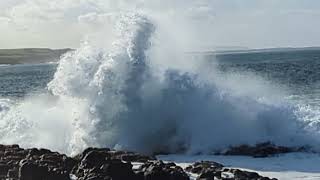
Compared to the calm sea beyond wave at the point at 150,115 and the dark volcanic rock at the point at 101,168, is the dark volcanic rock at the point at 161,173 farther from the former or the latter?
the calm sea beyond wave at the point at 150,115

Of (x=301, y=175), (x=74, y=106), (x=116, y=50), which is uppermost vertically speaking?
(x=116, y=50)

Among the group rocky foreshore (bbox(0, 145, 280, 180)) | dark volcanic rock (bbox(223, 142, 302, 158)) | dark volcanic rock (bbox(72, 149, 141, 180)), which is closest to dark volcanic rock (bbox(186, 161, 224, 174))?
rocky foreshore (bbox(0, 145, 280, 180))

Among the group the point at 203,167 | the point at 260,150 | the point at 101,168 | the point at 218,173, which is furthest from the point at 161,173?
the point at 260,150

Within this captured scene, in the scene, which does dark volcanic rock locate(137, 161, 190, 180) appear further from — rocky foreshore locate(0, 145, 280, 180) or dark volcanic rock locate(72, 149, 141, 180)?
dark volcanic rock locate(72, 149, 141, 180)

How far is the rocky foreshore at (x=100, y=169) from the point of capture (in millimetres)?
16250

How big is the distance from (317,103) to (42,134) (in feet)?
44.9

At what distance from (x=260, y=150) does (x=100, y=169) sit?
6.59 metres

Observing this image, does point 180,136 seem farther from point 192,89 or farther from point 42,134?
point 42,134

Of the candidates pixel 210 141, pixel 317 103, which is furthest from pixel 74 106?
pixel 317 103

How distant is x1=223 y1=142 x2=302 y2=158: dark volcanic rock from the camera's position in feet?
69.2

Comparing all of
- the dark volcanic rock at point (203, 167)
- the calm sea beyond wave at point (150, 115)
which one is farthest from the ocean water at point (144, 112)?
the dark volcanic rock at point (203, 167)

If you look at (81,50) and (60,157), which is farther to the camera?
(81,50)

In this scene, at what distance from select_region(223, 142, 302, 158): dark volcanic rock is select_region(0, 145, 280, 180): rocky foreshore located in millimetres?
2788

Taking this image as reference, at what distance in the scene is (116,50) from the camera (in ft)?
82.2
